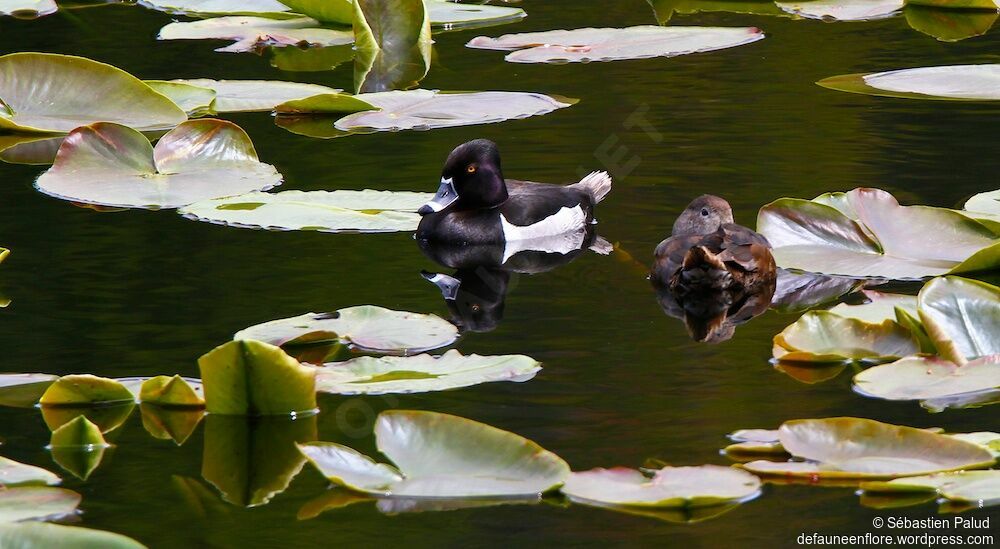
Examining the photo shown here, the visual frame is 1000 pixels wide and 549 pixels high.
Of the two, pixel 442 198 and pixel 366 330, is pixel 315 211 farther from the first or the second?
pixel 366 330

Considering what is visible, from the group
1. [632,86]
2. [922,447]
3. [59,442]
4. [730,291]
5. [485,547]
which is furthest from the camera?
[632,86]

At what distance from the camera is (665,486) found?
356cm

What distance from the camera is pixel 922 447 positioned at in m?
3.70

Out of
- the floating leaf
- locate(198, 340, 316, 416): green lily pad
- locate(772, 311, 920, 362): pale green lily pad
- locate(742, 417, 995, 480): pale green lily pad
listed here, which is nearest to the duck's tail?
locate(772, 311, 920, 362): pale green lily pad

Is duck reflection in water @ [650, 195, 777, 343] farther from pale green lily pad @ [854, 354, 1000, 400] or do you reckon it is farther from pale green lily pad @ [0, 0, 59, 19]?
pale green lily pad @ [0, 0, 59, 19]

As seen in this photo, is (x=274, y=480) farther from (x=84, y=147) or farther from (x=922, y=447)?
(x=84, y=147)

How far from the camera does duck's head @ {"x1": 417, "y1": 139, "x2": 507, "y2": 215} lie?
673cm

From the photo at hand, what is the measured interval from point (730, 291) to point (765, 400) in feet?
4.29

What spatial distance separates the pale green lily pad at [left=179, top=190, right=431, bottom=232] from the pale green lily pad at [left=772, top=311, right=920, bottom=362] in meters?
2.27

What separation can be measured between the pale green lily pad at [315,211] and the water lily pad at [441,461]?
2.64 m

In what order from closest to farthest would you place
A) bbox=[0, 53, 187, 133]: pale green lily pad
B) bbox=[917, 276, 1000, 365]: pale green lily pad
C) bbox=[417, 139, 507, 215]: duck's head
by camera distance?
bbox=[917, 276, 1000, 365]: pale green lily pad
bbox=[417, 139, 507, 215]: duck's head
bbox=[0, 53, 187, 133]: pale green lily pad

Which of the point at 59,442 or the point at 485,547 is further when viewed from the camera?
the point at 59,442

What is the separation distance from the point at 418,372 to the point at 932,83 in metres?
4.63

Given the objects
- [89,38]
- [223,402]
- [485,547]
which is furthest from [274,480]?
[89,38]
